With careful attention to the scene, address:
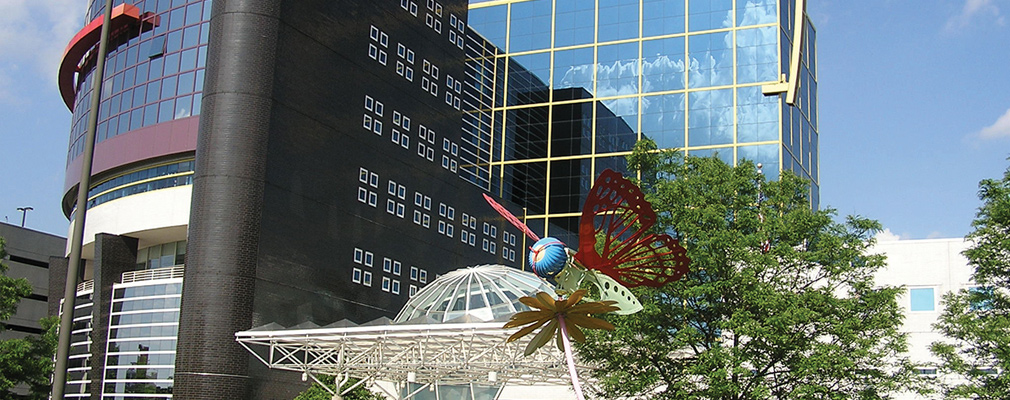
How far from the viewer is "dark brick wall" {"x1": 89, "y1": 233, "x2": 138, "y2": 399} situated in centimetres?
4862

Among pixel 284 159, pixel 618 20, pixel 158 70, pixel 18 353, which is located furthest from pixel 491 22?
pixel 18 353

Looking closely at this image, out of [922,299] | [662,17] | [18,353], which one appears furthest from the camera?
[662,17]

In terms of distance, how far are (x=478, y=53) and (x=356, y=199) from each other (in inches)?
926

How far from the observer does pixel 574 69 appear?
75.4 m

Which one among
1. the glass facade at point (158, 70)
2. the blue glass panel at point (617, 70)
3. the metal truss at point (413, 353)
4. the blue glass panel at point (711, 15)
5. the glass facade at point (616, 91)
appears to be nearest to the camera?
the metal truss at point (413, 353)

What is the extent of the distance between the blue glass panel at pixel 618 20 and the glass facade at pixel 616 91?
0.09m

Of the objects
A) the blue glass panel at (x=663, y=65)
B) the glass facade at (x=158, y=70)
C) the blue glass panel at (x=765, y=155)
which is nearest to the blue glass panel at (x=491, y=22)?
the blue glass panel at (x=663, y=65)

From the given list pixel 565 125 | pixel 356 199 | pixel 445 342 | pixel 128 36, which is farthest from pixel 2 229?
pixel 445 342

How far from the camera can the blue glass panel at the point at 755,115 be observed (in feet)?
224

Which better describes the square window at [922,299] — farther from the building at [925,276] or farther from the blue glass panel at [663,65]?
the blue glass panel at [663,65]

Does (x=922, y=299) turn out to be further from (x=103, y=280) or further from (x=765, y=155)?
(x=103, y=280)

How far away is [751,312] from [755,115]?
1828 inches

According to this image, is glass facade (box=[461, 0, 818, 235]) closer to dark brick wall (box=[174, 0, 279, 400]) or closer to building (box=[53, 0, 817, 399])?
building (box=[53, 0, 817, 399])

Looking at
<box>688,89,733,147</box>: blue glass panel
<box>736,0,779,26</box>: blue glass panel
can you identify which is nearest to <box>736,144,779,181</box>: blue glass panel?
<box>688,89,733,147</box>: blue glass panel
